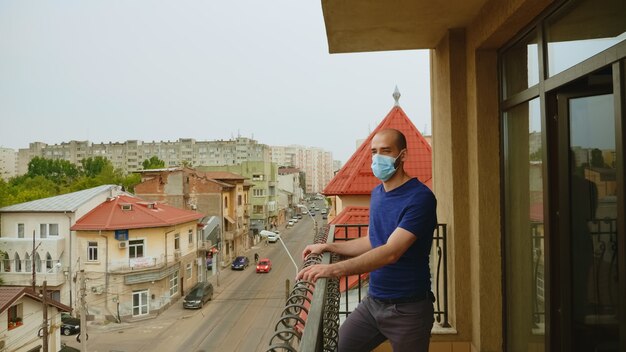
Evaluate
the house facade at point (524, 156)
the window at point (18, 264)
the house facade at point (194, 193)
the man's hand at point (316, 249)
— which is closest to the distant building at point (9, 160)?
the house facade at point (194, 193)

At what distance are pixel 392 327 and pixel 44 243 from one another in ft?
93.2

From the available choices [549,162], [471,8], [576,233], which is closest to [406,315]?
[576,233]

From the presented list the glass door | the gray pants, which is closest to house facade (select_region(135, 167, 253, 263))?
the gray pants

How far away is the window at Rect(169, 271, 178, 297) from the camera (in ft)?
91.4

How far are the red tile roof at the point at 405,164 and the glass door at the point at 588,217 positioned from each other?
22.9ft

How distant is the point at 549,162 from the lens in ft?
8.45

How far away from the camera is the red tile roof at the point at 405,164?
381 inches

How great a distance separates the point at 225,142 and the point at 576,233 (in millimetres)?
84494

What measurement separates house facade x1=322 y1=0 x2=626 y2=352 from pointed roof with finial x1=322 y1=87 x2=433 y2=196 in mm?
5167

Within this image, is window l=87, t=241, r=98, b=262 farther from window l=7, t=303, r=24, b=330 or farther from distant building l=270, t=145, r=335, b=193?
distant building l=270, t=145, r=335, b=193

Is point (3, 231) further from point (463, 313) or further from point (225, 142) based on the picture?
point (225, 142)

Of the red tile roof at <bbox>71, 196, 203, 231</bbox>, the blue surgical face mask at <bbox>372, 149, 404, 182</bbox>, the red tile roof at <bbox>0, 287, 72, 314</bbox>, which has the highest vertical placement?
the blue surgical face mask at <bbox>372, 149, 404, 182</bbox>

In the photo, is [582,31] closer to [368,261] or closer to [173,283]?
[368,261]

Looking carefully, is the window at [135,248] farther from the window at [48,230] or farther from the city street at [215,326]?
the window at [48,230]
